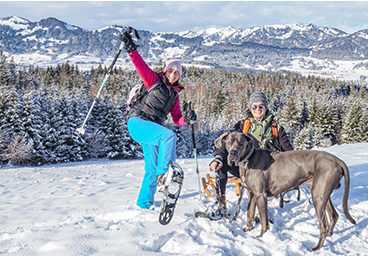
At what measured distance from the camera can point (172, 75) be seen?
431cm

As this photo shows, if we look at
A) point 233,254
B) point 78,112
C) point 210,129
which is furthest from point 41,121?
point 233,254

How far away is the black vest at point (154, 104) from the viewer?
4102 mm

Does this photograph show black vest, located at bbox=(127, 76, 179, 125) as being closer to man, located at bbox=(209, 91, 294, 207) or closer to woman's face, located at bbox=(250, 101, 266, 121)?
man, located at bbox=(209, 91, 294, 207)

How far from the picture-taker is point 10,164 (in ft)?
81.1

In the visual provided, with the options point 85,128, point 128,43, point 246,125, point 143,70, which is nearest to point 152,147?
point 143,70

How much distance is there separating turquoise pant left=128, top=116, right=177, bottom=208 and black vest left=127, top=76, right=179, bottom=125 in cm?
15

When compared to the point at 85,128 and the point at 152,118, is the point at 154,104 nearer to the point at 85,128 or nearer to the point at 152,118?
the point at 152,118

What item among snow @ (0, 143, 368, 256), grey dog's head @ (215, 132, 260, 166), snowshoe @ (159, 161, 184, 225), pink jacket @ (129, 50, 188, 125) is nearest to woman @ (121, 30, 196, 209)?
pink jacket @ (129, 50, 188, 125)

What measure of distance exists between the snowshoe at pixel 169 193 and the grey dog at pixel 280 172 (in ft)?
2.66

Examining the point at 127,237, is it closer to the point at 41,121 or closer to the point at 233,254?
the point at 233,254

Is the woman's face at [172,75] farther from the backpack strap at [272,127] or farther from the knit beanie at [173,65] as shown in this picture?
the backpack strap at [272,127]

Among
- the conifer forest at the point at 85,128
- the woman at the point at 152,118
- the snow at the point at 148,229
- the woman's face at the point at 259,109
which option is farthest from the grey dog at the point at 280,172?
the conifer forest at the point at 85,128

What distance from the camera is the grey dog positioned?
11.6ft

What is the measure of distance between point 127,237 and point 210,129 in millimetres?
40850
